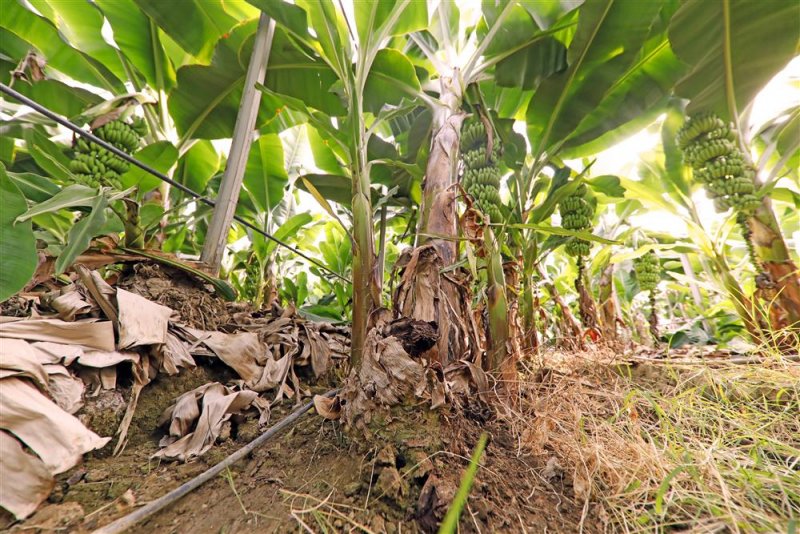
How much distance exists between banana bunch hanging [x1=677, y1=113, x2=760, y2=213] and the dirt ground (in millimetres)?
1311

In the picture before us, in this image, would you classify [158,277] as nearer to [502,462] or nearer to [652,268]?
[502,462]

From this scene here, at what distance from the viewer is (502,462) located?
491mm

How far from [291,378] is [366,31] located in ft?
3.19

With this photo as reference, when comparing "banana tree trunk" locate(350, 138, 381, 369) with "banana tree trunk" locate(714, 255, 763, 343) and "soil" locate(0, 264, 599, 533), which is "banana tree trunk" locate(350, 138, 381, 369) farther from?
"banana tree trunk" locate(714, 255, 763, 343)

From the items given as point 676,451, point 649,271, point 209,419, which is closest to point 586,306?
point 649,271

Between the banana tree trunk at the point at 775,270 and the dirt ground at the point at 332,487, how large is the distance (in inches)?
48.1

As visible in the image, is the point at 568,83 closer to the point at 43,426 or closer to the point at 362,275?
the point at 362,275

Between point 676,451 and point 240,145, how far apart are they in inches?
50.9

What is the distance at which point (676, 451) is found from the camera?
19.9 inches

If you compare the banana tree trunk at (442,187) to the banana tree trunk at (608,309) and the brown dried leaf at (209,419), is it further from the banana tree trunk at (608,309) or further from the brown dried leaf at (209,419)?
the banana tree trunk at (608,309)

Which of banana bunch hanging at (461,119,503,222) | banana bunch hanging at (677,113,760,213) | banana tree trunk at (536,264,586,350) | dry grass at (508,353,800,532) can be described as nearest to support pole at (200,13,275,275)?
banana bunch hanging at (461,119,503,222)

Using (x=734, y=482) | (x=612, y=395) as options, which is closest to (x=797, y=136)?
(x=612, y=395)

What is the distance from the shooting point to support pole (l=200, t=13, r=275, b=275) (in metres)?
0.96

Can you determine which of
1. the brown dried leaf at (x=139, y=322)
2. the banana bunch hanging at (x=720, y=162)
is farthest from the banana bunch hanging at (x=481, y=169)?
the brown dried leaf at (x=139, y=322)
